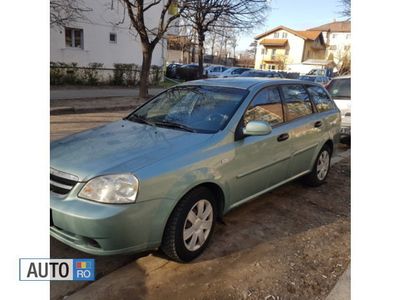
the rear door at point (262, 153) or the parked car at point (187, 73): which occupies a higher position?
the parked car at point (187, 73)

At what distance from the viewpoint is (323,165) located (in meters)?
5.13

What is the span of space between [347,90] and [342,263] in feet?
18.9

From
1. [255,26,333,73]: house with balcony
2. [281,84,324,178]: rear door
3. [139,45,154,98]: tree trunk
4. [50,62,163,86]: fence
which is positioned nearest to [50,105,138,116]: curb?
[139,45,154,98]: tree trunk

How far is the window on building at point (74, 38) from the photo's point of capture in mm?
18634

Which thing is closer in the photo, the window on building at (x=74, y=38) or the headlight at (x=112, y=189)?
the headlight at (x=112, y=189)

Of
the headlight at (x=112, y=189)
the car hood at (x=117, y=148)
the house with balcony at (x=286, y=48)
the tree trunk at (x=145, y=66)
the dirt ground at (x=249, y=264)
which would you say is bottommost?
the dirt ground at (x=249, y=264)

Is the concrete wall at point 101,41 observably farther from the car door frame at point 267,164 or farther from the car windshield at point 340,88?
the car door frame at point 267,164

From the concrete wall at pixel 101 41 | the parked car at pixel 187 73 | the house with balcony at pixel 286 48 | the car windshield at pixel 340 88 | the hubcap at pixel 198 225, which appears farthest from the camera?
the house with balcony at pixel 286 48

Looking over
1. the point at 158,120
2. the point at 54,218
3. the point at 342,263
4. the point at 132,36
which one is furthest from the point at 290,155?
the point at 132,36

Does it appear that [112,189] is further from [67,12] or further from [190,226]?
[67,12]

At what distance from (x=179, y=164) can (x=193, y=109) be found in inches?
42.8

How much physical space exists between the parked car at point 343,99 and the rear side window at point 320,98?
2.62 meters

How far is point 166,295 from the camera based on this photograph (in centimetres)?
262

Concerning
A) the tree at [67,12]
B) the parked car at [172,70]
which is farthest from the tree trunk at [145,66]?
the parked car at [172,70]
